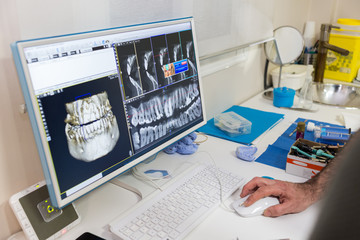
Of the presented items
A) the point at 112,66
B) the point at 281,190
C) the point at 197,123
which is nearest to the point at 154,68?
the point at 112,66

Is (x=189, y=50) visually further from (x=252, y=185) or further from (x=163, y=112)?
(x=252, y=185)

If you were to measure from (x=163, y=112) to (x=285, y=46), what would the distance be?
1256 millimetres

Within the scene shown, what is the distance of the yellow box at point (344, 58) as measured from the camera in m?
2.20

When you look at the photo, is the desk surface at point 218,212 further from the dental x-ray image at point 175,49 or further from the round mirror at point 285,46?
the round mirror at point 285,46

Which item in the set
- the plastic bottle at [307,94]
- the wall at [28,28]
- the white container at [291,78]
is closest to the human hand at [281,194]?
the wall at [28,28]

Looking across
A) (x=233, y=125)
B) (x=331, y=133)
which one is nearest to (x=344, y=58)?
(x=331, y=133)

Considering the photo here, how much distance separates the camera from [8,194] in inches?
36.4

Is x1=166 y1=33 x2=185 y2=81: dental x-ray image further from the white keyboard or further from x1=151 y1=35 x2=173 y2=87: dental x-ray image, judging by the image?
the white keyboard

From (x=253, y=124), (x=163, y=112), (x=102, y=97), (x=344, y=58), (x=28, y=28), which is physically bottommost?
(x=253, y=124)

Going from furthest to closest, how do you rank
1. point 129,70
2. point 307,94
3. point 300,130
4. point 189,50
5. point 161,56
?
point 307,94 → point 300,130 → point 189,50 → point 161,56 → point 129,70

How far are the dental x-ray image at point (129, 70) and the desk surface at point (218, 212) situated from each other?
321mm

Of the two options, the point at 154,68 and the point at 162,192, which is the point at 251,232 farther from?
the point at 154,68

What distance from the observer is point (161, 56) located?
1.06 metres

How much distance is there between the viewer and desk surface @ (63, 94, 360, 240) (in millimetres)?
857
